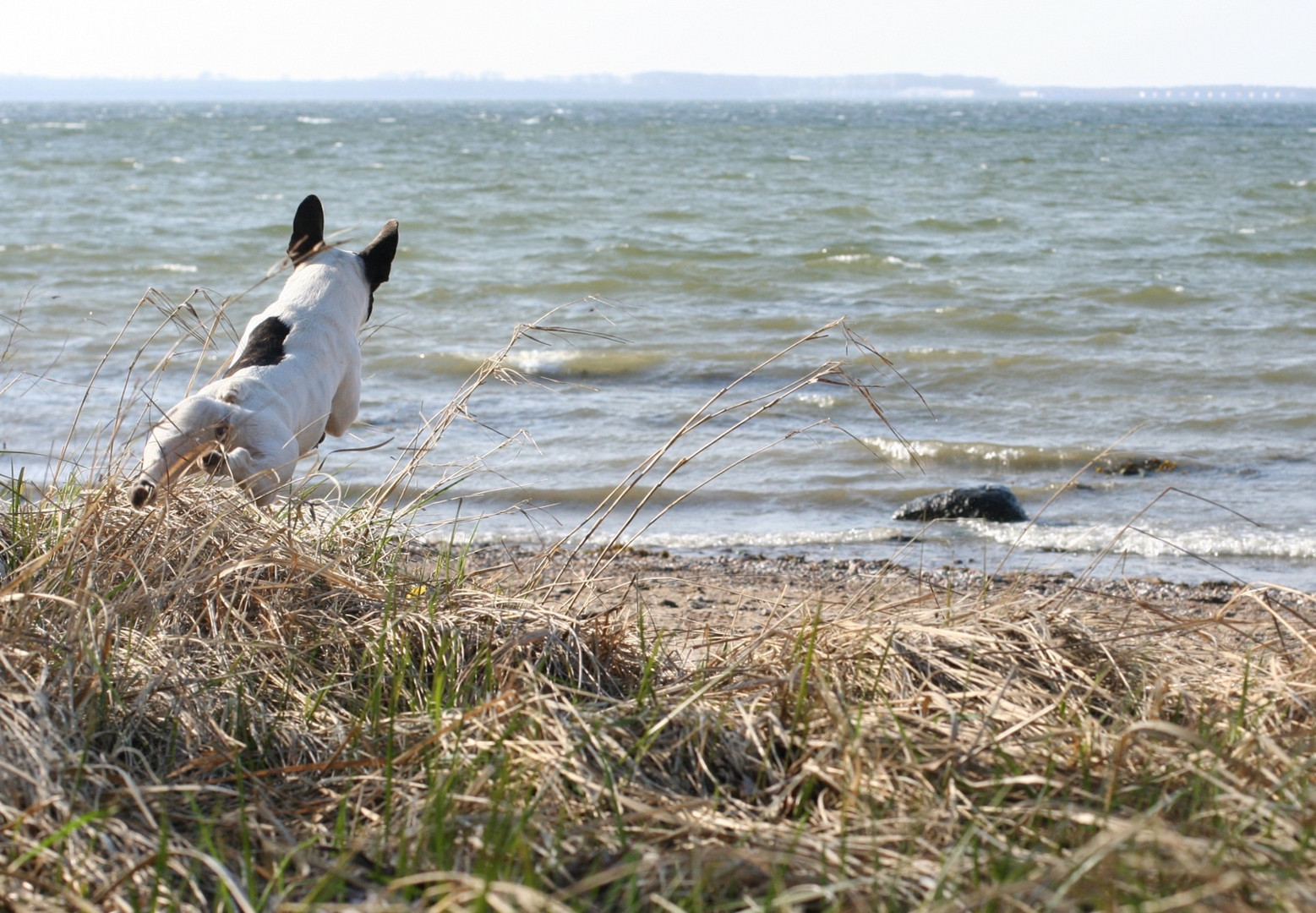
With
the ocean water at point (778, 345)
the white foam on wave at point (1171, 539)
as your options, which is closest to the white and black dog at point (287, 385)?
the ocean water at point (778, 345)

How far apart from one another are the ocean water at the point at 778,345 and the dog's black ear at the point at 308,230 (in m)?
0.55

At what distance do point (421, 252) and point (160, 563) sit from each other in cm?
1358

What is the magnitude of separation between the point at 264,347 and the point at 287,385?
242 millimetres

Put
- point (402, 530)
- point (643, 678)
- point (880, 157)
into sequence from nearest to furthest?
point (643, 678)
point (402, 530)
point (880, 157)

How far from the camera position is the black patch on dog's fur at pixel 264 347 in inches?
163

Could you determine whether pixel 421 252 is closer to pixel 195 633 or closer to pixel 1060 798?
pixel 195 633

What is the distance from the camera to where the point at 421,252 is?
16219 mm

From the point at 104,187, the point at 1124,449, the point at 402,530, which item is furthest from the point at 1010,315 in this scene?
the point at 104,187

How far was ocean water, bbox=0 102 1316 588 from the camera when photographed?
6.20 m

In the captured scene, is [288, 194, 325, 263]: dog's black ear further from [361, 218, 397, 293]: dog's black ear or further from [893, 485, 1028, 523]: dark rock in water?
[893, 485, 1028, 523]: dark rock in water

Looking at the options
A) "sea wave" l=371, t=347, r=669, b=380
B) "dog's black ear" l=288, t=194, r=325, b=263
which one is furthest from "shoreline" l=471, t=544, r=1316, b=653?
"sea wave" l=371, t=347, r=669, b=380

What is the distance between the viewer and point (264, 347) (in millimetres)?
4191

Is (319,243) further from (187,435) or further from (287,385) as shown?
(187,435)

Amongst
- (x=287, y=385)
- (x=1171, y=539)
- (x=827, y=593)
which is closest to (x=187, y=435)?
(x=287, y=385)
